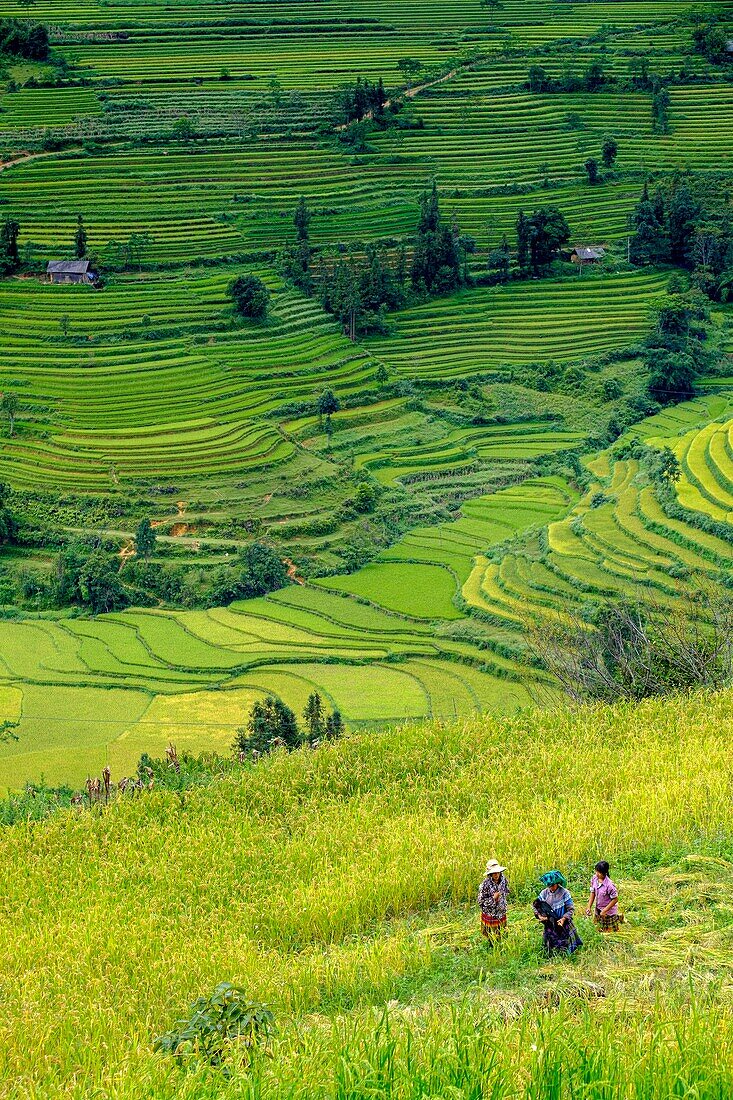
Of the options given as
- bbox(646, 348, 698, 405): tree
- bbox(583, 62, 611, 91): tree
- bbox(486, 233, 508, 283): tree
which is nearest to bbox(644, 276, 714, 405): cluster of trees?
bbox(646, 348, 698, 405): tree

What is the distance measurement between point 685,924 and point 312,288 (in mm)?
39710

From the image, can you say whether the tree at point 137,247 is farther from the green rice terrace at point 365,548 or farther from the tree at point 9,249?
the tree at point 9,249

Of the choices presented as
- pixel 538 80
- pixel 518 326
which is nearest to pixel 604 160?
pixel 538 80

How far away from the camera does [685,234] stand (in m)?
49.1

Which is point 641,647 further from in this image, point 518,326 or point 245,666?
point 518,326

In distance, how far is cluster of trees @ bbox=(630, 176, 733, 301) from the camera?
48.2m

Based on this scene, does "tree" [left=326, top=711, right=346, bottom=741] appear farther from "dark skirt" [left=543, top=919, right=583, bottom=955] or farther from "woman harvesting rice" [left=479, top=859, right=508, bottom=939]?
"dark skirt" [left=543, top=919, right=583, bottom=955]

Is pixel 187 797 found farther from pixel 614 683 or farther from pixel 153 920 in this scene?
pixel 614 683

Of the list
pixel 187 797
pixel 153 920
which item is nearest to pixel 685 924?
pixel 153 920

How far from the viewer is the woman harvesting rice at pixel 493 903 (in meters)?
8.67

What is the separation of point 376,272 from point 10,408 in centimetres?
1399

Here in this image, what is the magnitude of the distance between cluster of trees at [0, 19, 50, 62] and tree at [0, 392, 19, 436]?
2574 centimetres

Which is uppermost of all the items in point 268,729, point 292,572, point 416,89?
point 416,89

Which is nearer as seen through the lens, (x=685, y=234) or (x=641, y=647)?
(x=641, y=647)
